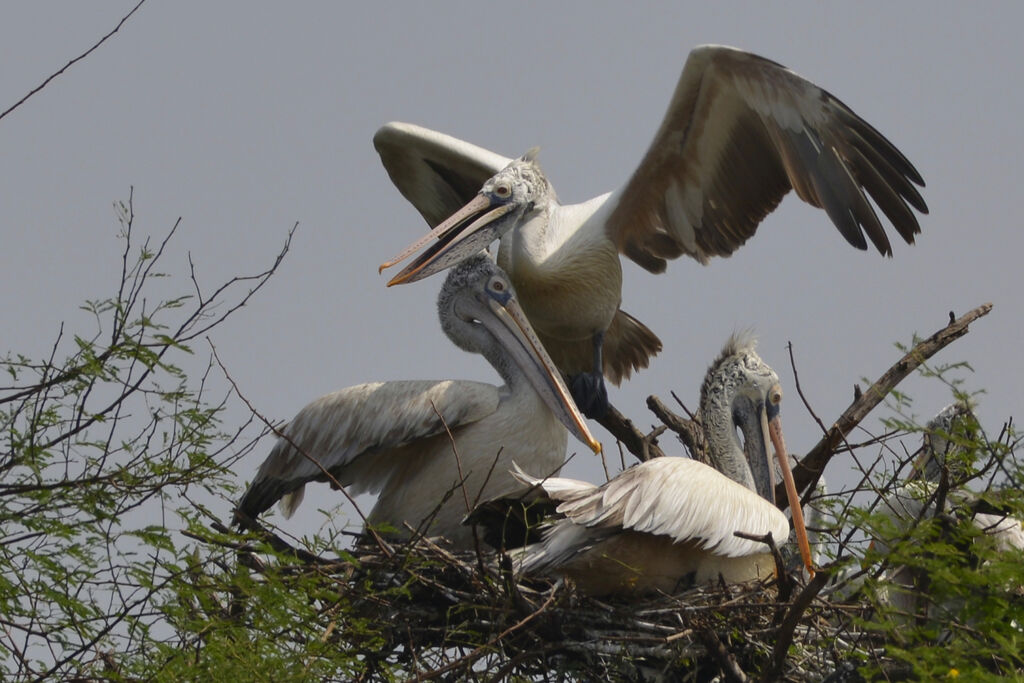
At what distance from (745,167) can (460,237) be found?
1518mm

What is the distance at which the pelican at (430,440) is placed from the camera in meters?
6.84

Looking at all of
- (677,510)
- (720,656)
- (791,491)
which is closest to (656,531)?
(677,510)

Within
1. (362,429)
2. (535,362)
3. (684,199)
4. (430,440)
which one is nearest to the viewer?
(362,429)

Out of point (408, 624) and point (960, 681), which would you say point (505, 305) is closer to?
point (408, 624)

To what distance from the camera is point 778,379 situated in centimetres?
748

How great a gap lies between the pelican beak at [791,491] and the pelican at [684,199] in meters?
0.97

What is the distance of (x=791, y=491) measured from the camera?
6.74 metres

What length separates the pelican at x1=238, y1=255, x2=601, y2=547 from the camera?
6844 mm

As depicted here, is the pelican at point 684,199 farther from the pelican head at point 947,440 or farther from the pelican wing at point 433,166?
the pelican head at point 947,440

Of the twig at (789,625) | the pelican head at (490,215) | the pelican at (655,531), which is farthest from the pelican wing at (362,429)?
the twig at (789,625)

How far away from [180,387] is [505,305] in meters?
2.28

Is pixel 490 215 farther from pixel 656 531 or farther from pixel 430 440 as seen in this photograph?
pixel 656 531

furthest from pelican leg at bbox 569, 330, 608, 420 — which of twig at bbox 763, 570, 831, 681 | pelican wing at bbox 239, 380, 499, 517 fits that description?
twig at bbox 763, 570, 831, 681

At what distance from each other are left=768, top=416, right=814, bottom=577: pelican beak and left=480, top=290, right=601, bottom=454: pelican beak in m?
0.84
